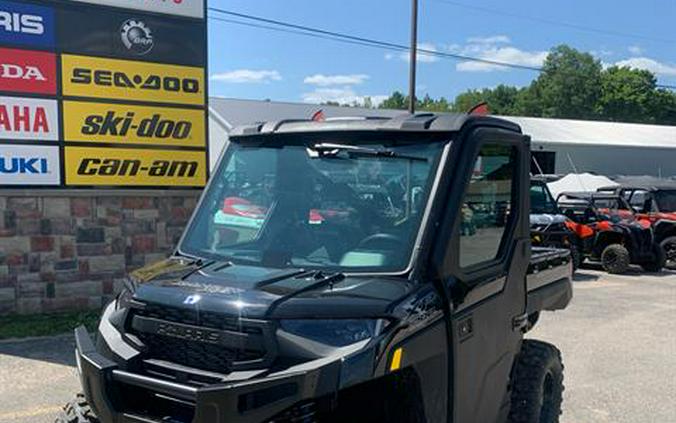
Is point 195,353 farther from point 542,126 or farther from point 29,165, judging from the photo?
point 542,126

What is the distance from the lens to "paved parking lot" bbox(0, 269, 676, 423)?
560 centimetres

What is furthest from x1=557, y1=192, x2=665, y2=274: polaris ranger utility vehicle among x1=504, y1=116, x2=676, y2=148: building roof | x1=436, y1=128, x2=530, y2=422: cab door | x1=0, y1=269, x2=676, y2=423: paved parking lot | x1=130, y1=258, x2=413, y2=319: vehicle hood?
x1=504, y1=116, x2=676, y2=148: building roof

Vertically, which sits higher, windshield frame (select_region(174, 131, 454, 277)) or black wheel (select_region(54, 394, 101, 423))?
windshield frame (select_region(174, 131, 454, 277))

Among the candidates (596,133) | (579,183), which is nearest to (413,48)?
(579,183)

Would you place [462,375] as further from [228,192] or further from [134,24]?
[134,24]

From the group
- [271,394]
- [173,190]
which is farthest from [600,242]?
[271,394]

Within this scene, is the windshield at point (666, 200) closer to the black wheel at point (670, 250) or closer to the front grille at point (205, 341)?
the black wheel at point (670, 250)

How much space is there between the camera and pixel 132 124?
9.36 metres

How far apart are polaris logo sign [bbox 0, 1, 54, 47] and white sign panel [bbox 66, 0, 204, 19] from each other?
0.70 metres

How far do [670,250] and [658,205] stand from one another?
1.12 m

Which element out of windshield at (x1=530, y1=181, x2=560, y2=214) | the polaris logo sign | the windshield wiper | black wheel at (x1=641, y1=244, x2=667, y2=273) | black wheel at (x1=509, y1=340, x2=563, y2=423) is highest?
the polaris logo sign

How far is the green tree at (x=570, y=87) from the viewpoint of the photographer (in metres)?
90.4

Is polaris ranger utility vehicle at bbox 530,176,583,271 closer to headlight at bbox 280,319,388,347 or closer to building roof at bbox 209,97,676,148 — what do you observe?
headlight at bbox 280,319,388,347

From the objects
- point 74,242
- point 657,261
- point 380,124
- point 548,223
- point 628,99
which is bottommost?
point 657,261
